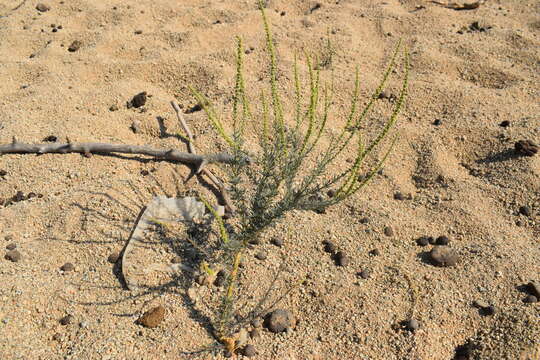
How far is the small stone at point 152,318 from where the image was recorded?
174 centimetres

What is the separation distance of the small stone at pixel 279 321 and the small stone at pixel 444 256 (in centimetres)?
73

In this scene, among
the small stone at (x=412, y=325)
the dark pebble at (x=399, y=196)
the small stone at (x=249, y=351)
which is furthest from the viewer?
the dark pebble at (x=399, y=196)

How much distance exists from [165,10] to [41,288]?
2.72 meters

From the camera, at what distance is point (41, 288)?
1829mm

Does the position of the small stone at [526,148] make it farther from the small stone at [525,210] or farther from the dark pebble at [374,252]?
the dark pebble at [374,252]

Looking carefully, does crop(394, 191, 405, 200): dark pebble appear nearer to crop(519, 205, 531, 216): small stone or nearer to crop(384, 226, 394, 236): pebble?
crop(384, 226, 394, 236): pebble

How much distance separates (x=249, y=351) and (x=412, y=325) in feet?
2.15

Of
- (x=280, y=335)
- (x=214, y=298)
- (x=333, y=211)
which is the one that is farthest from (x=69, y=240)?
(x=333, y=211)

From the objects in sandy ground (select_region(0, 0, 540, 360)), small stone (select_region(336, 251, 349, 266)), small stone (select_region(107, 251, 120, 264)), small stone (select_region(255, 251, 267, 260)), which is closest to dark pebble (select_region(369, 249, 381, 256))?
sandy ground (select_region(0, 0, 540, 360))

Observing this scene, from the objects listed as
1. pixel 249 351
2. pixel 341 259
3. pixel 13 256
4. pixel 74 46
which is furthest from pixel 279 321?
pixel 74 46

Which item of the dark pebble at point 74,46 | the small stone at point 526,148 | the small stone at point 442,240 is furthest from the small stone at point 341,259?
the dark pebble at point 74,46

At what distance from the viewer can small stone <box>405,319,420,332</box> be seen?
1781 millimetres

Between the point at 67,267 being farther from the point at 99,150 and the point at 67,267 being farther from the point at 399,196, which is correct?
the point at 399,196

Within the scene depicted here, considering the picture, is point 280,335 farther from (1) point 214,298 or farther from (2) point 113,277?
(2) point 113,277
